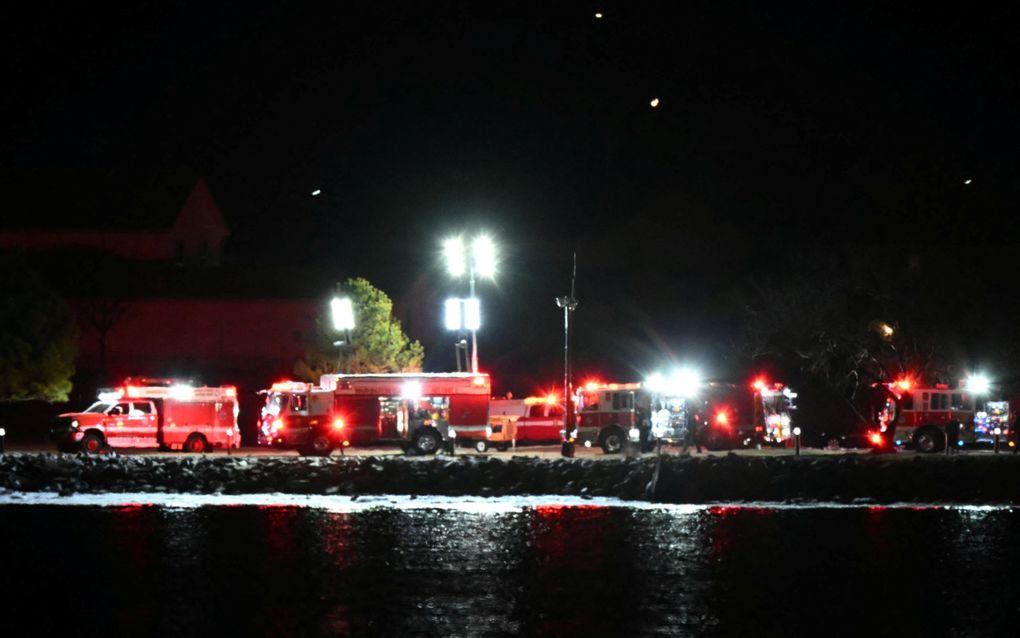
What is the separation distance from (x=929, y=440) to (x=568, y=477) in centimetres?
1271

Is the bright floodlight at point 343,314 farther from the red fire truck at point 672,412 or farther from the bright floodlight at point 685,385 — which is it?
the bright floodlight at point 685,385

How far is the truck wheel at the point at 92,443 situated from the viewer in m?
45.6

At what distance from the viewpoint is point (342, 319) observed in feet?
178

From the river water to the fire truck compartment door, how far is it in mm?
10382

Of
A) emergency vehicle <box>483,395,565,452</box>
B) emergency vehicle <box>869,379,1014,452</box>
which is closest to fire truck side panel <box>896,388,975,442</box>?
emergency vehicle <box>869,379,1014,452</box>

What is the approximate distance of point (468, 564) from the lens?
24.4 m

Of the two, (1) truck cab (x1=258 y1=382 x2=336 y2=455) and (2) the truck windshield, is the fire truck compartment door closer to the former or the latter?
(1) truck cab (x1=258 y1=382 x2=336 y2=455)

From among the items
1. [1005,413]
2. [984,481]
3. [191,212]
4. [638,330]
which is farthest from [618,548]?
[191,212]

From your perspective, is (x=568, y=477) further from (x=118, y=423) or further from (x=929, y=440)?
(x=118, y=423)

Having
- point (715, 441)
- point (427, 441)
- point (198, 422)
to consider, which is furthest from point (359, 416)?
point (715, 441)

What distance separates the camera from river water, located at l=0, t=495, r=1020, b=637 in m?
19.2

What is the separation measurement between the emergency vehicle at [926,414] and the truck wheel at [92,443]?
Answer: 23.6 m

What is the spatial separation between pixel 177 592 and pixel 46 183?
2841 inches

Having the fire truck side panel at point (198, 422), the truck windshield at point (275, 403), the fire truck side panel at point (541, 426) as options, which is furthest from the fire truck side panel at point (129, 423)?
the fire truck side panel at point (541, 426)
